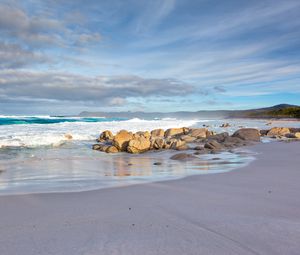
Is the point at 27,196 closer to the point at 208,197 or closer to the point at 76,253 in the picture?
the point at 76,253

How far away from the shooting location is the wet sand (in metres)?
2.96

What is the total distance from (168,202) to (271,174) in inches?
133

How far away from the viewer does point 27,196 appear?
509 centimetres

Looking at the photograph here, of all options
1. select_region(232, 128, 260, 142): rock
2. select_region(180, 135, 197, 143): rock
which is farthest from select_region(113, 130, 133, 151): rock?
select_region(232, 128, 260, 142): rock

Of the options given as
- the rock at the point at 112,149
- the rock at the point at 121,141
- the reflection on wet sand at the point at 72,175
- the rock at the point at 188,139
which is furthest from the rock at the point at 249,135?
the reflection on wet sand at the point at 72,175

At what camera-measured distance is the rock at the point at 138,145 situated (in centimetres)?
1364

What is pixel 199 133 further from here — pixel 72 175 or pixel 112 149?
pixel 72 175

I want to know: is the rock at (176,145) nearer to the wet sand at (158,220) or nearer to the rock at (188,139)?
the rock at (188,139)

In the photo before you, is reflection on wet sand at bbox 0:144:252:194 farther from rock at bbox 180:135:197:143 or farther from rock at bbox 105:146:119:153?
rock at bbox 180:135:197:143

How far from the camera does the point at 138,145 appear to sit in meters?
13.8

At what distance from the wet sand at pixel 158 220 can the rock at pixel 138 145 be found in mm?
7790

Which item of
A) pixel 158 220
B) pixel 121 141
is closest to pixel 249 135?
pixel 121 141

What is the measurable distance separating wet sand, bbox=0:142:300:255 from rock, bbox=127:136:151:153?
7.79 metres

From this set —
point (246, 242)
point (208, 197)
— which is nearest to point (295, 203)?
point (208, 197)
